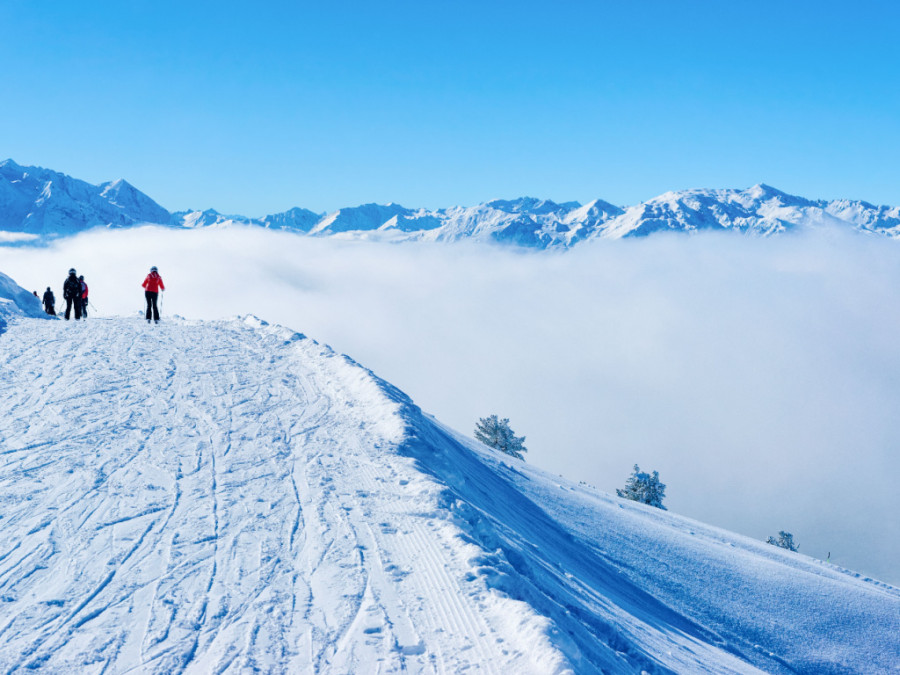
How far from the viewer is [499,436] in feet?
124

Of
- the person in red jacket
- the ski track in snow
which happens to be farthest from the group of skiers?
the ski track in snow

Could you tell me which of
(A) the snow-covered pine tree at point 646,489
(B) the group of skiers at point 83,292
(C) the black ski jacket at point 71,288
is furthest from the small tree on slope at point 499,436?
(C) the black ski jacket at point 71,288

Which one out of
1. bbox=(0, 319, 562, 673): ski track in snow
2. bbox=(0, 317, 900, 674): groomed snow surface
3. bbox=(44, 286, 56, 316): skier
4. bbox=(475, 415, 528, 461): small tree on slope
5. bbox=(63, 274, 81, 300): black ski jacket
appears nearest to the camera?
bbox=(0, 319, 562, 673): ski track in snow

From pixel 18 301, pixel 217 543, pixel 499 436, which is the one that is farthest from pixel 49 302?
pixel 217 543

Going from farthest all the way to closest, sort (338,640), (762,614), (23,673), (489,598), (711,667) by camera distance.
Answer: (762,614)
(711,667)
(489,598)
(338,640)
(23,673)

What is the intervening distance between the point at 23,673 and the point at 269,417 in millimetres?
6635

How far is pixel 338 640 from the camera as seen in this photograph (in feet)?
15.3

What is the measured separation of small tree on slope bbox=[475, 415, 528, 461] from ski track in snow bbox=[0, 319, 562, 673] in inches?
1043

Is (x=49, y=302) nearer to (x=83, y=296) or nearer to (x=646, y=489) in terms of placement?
(x=83, y=296)

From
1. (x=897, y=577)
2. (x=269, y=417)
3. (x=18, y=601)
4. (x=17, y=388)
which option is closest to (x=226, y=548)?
(x=18, y=601)

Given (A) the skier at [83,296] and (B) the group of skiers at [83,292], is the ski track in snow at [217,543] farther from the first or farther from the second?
(A) the skier at [83,296]

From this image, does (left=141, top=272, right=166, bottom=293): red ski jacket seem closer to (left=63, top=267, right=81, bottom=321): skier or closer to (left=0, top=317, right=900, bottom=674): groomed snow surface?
(left=63, top=267, right=81, bottom=321): skier

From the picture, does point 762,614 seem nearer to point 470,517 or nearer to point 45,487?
point 470,517

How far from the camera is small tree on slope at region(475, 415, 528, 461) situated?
37156 mm
